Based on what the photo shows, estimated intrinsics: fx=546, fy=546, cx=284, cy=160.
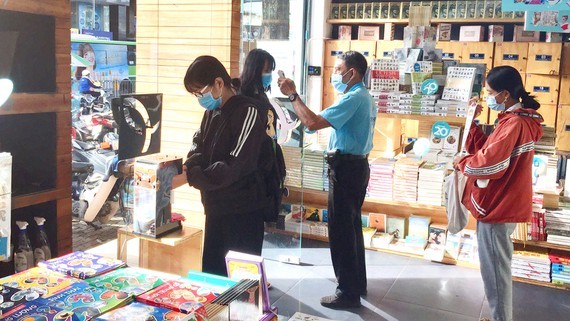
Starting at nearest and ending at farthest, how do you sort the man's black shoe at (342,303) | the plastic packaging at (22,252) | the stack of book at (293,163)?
the plastic packaging at (22,252) < the man's black shoe at (342,303) < the stack of book at (293,163)

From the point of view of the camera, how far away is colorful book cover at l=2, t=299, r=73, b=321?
52.2 inches

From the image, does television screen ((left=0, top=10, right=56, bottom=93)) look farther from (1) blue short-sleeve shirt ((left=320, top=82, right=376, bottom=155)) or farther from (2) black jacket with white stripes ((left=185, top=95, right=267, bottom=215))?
(1) blue short-sleeve shirt ((left=320, top=82, right=376, bottom=155))

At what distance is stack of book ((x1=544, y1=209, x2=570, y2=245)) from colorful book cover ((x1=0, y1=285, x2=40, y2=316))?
156 inches

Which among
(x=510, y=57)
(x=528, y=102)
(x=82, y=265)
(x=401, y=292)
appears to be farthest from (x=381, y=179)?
(x=510, y=57)

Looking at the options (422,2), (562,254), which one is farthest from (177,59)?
(422,2)

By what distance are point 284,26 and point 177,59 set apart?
1152 mm

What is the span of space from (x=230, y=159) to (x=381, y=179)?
2753 mm

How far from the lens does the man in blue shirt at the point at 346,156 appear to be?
3438 millimetres

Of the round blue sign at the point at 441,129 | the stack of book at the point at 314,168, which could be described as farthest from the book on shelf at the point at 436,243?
the stack of book at the point at 314,168

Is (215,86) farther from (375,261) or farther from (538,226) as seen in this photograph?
(538,226)

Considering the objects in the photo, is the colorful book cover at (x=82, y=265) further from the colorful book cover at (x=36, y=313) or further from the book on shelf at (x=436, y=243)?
the book on shelf at (x=436, y=243)

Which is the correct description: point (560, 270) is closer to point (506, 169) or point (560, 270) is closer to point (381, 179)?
point (381, 179)

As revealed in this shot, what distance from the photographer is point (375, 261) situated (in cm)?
469

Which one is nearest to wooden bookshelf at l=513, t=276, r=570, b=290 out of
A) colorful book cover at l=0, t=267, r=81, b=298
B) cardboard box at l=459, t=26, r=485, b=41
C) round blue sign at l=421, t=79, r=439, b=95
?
round blue sign at l=421, t=79, r=439, b=95
